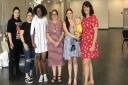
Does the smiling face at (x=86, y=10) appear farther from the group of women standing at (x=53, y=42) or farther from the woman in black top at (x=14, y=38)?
the woman in black top at (x=14, y=38)

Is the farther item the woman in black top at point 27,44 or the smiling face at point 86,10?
the woman in black top at point 27,44

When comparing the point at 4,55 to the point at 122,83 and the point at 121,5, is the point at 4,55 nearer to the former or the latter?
the point at 122,83

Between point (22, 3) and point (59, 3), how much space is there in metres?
7.78

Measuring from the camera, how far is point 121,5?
1116 inches

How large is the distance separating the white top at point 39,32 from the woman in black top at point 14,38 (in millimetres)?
972

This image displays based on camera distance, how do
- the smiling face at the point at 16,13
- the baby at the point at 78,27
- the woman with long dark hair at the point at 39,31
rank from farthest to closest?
the smiling face at the point at 16,13, the woman with long dark hair at the point at 39,31, the baby at the point at 78,27

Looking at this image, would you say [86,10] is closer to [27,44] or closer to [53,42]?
[53,42]

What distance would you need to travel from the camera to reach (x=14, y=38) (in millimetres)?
7688

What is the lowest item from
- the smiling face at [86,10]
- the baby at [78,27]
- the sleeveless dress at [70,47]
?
the sleeveless dress at [70,47]

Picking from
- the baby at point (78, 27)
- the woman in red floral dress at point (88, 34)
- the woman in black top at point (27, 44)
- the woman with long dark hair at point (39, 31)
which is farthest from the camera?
the woman in black top at point (27, 44)

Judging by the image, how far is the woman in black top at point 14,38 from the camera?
7.48 metres

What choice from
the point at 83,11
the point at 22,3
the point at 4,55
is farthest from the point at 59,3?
the point at 83,11

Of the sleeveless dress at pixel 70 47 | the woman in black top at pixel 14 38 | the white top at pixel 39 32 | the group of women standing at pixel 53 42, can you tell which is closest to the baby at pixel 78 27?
the group of women standing at pixel 53 42

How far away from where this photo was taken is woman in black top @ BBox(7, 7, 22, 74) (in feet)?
24.6
